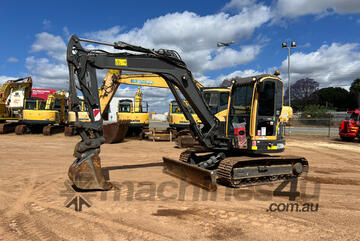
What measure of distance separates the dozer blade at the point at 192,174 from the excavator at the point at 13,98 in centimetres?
1813

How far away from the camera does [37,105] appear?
19.4 m

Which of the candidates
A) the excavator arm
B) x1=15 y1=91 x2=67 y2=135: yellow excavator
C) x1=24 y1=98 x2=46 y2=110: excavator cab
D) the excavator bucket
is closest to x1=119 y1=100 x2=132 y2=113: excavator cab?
the excavator bucket

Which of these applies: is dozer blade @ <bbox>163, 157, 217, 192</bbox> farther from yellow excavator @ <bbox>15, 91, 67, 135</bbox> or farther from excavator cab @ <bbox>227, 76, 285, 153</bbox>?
yellow excavator @ <bbox>15, 91, 67, 135</bbox>

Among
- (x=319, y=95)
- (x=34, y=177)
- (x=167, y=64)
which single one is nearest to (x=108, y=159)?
(x=34, y=177)

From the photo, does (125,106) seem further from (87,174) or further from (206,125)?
(87,174)

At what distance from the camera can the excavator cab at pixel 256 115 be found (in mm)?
6770

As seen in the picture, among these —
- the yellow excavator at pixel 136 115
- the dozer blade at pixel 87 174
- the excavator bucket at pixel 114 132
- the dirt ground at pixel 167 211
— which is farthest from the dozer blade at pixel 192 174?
the yellow excavator at pixel 136 115

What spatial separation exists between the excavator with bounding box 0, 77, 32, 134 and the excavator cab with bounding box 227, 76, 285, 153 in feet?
64.9

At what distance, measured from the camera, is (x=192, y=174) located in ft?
22.0

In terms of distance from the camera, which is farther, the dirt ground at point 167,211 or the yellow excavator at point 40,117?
the yellow excavator at point 40,117

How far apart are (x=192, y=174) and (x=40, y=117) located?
53.1 ft

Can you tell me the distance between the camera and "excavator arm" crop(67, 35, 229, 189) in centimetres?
574

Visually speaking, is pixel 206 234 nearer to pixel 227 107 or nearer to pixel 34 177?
pixel 227 107

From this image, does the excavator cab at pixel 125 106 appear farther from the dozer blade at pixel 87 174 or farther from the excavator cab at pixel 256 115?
the dozer blade at pixel 87 174
